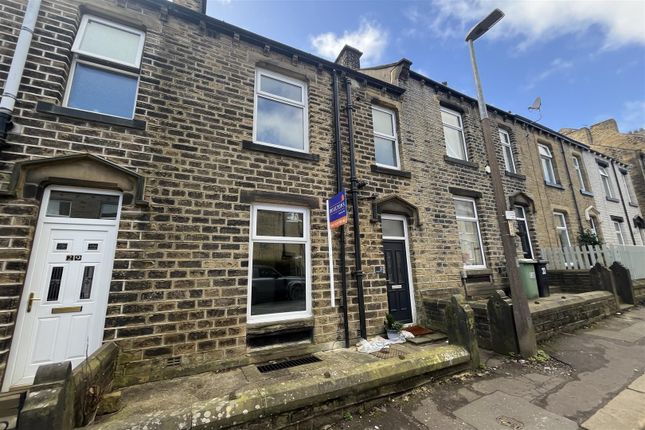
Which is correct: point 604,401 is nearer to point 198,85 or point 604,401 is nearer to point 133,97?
point 198,85

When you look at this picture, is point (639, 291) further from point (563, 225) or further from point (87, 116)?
point (87, 116)

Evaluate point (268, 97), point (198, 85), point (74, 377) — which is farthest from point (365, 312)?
point (198, 85)

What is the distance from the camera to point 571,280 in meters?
9.26

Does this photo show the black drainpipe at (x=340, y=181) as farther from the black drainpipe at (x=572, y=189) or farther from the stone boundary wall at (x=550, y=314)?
→ the black drainpipe at (x=572, y=189)

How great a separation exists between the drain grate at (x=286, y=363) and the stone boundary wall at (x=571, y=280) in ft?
30.6

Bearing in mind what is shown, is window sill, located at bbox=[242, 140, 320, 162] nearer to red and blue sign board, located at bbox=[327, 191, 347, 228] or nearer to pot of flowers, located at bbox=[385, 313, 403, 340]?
red and blue sign board, located at bbox=[327, 191, 347, 228]

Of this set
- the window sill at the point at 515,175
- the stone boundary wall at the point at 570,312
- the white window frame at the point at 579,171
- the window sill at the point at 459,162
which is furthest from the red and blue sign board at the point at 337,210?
the white window frame at the point at 579,171

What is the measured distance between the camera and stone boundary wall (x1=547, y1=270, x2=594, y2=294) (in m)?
8.85

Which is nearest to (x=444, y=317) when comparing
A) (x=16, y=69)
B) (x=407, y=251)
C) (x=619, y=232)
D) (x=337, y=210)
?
(x=407, y=251)

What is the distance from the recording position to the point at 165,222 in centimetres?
461

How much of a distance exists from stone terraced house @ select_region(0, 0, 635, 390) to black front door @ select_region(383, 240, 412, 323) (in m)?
0.04

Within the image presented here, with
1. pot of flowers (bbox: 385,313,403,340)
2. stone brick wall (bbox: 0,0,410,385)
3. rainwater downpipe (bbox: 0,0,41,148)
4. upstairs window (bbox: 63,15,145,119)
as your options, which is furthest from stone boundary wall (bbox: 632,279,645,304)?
rainwater downpipe (bbox: 0,0,41,148)

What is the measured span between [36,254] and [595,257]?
1442 centimetres

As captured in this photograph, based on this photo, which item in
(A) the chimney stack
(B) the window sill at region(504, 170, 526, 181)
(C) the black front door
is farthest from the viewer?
(B) the window sill at region(504, 170, 526, 181)
